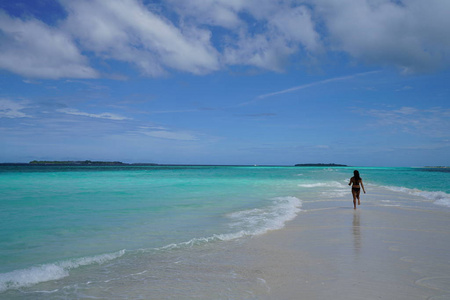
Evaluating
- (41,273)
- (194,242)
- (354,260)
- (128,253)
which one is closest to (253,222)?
(194,242)

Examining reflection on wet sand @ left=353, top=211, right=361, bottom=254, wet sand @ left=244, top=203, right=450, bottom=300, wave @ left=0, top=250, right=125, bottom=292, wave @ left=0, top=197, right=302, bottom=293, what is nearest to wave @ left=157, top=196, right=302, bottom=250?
wave @ left=0, top=197, right=302, bottom=293

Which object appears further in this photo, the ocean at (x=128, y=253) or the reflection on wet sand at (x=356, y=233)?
the reflection on wet sand at (x=356, y=233)

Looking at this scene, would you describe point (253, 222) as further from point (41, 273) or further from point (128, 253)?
point (41, 273)

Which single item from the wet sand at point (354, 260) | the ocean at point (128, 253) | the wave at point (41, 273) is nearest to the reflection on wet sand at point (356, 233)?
the wet sand at point (354, 260)

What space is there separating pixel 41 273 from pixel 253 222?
565 centimetres

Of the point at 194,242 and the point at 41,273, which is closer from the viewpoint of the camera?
the point at 41,273

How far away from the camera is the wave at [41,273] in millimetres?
4293

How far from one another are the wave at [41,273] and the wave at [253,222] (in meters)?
1.47

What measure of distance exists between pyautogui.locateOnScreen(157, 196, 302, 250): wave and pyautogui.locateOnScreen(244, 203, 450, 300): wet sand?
0.43 meters

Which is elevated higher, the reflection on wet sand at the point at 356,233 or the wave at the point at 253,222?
the reflection on wet sand at the point at 356,233

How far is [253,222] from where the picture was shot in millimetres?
8938

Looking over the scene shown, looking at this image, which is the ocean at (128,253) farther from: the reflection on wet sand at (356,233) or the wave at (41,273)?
the reflection on wet sand at (356,233)

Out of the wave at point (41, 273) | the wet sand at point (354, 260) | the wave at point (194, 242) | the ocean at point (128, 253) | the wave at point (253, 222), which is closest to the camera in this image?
the wet sand at point (354, 260)

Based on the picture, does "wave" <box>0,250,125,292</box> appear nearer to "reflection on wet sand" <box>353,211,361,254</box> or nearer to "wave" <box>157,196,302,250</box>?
"wave" <box>157,196,302,250</box>
